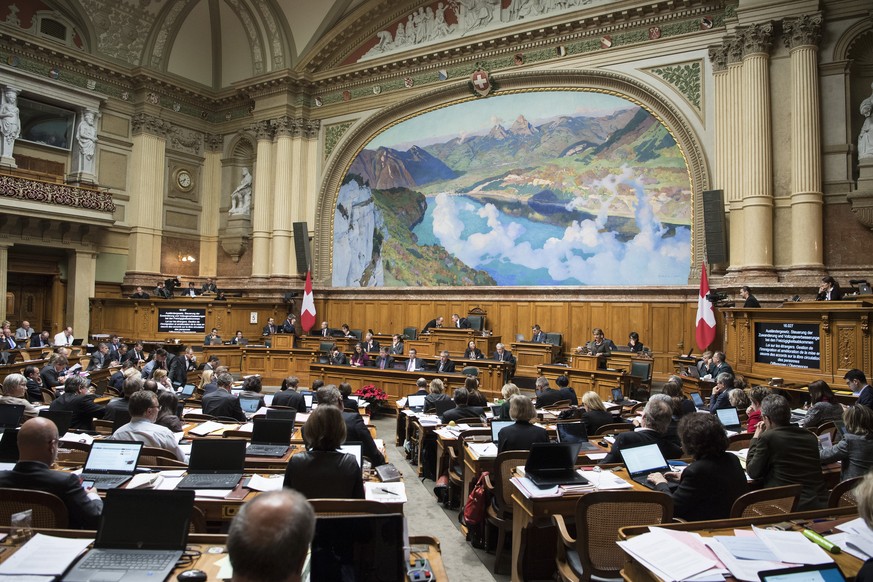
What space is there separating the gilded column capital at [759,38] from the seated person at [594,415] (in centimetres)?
995

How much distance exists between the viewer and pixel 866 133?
452 inches

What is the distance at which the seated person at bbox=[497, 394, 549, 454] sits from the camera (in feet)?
15.4

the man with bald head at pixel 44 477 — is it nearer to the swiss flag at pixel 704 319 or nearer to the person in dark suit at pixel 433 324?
the swiss flag at pixel 704 319

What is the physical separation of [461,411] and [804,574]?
190 inches

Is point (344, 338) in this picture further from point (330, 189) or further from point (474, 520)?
point (474, 520)

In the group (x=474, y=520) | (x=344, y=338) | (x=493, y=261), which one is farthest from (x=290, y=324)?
(x=474, y=520)

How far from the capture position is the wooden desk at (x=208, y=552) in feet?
8.22

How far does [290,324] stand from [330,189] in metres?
4.72

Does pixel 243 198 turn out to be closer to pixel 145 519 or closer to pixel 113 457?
pixel 113 457

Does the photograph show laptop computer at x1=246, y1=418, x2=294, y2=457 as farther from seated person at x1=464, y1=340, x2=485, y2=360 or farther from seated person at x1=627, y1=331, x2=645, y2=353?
seated person at x1=627, y1=331, x2=645, y2=353

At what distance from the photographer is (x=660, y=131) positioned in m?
13.8

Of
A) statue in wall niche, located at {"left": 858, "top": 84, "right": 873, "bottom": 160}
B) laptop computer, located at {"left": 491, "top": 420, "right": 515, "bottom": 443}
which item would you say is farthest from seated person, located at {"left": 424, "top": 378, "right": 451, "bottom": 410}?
statue in wall niche, located at {"left": 858, "top": 84, "right": 873, "bottom": 160}

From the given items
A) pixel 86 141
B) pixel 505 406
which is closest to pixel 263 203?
pixel 86 141

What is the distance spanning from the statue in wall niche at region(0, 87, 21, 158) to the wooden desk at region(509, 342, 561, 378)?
579 inches
